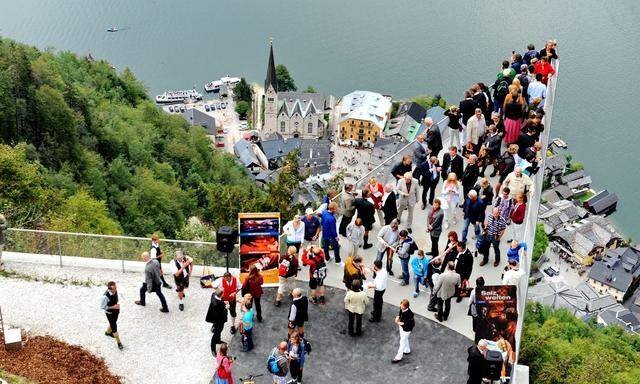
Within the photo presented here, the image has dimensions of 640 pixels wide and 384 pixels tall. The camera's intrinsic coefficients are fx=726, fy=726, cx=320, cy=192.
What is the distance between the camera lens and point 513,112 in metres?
15.1

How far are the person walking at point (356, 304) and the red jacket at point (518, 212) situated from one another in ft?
10.6

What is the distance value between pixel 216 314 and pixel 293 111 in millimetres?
80129

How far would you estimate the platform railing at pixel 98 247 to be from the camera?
13281 millimetres

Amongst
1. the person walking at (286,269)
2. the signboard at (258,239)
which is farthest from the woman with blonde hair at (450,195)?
the signboard at (258,239)

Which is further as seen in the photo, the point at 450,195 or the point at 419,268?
the point at 450,195

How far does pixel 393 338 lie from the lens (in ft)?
38.2

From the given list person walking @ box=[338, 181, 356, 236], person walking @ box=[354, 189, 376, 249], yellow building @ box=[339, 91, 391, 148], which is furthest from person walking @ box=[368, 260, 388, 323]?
yellow building @ box=[339, 91, 391, 148]

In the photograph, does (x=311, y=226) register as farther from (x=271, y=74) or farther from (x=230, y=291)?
(x=271, y=74)

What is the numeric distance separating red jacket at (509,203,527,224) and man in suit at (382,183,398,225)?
6.92 ft

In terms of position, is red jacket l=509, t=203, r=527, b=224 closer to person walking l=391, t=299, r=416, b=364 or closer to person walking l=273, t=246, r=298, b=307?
person walking l=391, t=299, r=416, b=364

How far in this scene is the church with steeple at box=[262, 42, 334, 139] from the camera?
88.6 m

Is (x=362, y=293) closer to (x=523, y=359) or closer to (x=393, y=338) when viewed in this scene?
(x=393, y=338)

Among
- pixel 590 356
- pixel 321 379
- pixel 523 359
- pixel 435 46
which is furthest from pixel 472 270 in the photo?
pixel 435 46

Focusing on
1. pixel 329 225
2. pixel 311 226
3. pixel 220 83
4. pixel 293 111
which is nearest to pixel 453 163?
pixel 329 225
